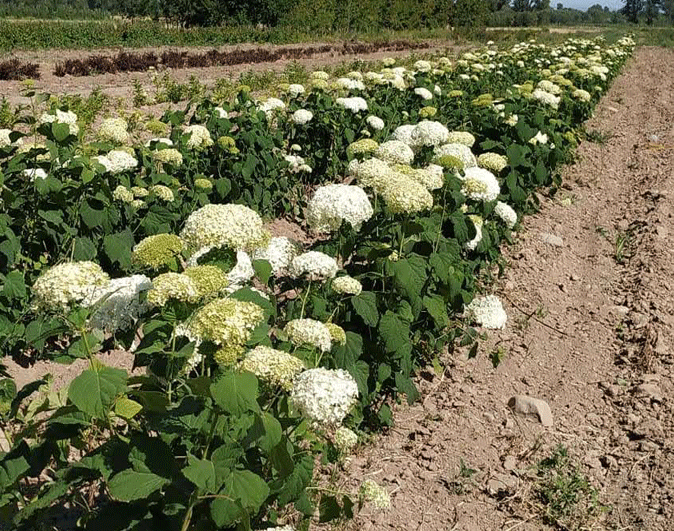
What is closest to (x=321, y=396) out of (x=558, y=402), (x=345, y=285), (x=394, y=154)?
(x=345, y=285)

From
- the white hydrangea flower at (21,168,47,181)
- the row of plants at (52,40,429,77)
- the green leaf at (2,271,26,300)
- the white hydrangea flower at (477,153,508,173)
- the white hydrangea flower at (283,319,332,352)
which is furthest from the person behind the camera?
the row of plants at (52,40,429,77)

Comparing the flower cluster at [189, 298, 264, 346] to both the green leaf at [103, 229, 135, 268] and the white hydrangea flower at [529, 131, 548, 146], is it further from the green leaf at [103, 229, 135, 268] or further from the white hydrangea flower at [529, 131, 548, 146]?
the white hydrangea flower at [529, 131, 548, 146]

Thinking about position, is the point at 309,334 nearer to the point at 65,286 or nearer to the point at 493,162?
the point at 65,286

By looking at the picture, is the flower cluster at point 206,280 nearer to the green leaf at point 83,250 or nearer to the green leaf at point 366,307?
the green leaf at point 366,307

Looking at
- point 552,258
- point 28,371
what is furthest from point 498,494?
point 552,258

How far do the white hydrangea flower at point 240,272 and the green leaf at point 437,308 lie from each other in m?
1.74

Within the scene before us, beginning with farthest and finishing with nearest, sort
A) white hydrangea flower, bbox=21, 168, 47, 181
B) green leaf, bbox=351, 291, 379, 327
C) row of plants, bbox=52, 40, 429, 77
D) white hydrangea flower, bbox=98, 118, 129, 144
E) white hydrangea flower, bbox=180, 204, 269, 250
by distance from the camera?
row of plants, bbox=52, 40, 429, 77, white hydrangea flower, bbox=98, 118, 129, 144, white hydrangea flower, bbox=21, 168, 47, 181, green leaf, bbox=351, 291, 379, 327, white hydrangea flower, bbox=180, 204, 269, 250

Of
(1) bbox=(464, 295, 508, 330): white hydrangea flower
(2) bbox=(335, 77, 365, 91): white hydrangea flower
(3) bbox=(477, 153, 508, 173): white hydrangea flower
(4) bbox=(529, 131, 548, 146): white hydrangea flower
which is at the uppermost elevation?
(2) bbox=(335, 77, 365, 91): white hydrangea flower

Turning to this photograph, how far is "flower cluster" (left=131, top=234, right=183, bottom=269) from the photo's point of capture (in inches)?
98.7

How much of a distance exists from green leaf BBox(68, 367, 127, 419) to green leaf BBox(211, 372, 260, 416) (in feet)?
1.03

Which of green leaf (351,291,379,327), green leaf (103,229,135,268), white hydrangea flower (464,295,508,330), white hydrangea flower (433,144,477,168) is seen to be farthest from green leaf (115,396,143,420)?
white hydrangea flower (433,144,477,168)

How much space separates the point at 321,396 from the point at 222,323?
60 cm

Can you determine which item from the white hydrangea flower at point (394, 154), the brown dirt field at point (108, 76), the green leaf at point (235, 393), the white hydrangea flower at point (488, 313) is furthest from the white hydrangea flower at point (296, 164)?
the brown dirt field at point (108, 76)

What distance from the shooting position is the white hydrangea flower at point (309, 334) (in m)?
2.81
